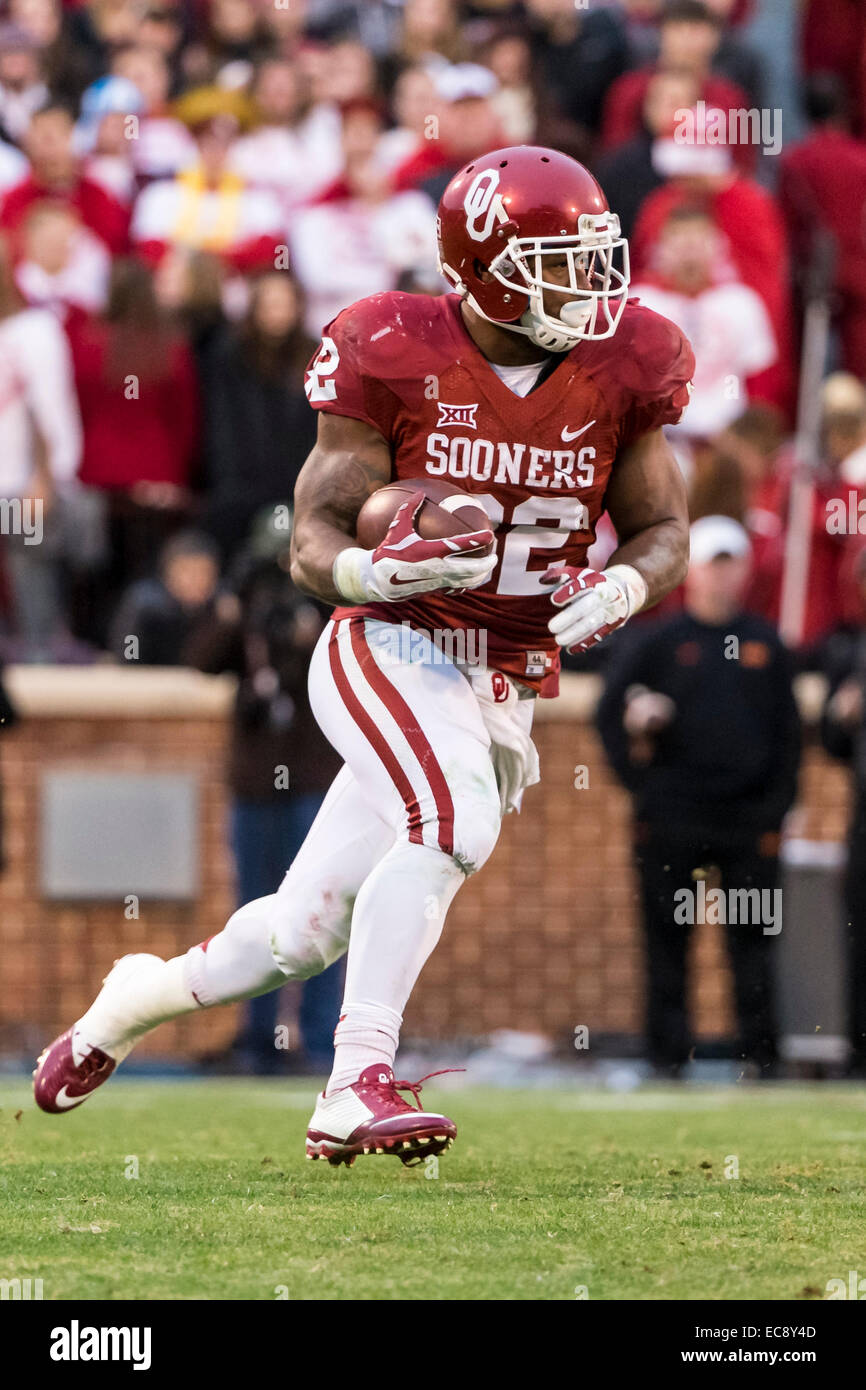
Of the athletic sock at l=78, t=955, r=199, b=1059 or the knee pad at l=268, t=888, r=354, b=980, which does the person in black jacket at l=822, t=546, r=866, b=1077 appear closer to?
the athletic sock at l=78, t=955, r=199, b=1059

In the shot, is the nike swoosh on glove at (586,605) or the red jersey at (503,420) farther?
the red jersey at (503,420)

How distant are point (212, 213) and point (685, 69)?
223 cm

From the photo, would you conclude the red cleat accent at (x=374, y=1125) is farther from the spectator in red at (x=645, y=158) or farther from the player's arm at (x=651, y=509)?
the spectator in red at (x=645, y=158)

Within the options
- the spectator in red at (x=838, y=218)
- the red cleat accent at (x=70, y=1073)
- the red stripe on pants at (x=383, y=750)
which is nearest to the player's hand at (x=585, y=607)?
the red stripe on pants at (x=383, y=750)

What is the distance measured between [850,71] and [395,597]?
8466 mm

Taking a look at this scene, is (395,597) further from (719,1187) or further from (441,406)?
(719,1187)

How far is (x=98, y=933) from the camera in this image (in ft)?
34.0

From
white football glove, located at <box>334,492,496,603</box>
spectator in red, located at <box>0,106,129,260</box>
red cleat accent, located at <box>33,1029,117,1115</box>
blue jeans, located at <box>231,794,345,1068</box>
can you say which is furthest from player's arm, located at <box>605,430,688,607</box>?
spectator in red, located at <box>0,106,129,260</box>

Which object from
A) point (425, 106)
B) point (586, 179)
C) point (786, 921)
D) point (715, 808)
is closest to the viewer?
point (586, 179)

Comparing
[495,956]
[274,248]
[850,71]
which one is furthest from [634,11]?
[495,956]

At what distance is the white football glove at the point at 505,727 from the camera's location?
5191 millimetres

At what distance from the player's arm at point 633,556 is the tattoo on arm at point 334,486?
438mm

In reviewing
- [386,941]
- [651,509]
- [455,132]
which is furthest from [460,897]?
[386,941]

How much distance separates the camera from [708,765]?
9117 mm
